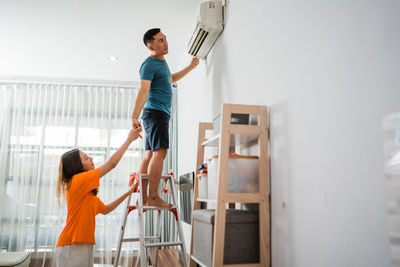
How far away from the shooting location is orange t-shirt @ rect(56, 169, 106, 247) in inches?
85.5

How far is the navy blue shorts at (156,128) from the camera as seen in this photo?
2455mm

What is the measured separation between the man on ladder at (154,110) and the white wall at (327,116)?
86cm

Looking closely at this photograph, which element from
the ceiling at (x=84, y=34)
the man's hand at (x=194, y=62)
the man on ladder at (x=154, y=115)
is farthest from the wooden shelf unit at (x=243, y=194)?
the ceiling at (x=84, y=34)

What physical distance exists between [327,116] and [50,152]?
4.59 m

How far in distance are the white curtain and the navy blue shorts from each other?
97.1 inches

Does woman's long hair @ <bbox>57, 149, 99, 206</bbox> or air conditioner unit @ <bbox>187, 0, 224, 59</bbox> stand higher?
air conditioner unit @ <bbox>187, 0, 224, 59</bbox>

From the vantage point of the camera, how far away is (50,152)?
4895 mm

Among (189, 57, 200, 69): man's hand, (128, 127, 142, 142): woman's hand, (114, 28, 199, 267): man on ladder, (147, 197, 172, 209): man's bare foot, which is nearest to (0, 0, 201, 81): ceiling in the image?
(189, 57, 200, 69): man's hand

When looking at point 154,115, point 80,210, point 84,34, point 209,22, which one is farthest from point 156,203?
point 84,34

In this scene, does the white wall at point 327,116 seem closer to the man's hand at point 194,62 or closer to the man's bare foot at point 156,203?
the man's bare foot at point 156,203

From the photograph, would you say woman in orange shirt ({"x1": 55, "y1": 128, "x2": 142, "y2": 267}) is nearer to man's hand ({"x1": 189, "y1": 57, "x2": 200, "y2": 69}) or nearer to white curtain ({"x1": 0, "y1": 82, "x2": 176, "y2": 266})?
man's hand ({"x1": 189, "y1": 57, "x2": 200, "y2": 69})

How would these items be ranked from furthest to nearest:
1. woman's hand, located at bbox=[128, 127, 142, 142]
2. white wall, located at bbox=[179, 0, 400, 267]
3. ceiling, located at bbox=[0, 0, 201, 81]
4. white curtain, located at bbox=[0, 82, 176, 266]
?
white curtain, located at bbox=[0, 82, 176, 266], ceiling, located at bbox=[0, 0, 201, 81], woman's hand, located at bbox=[128, 127, 142, 142], white wall, located at bbox=[179, 0, 400, 267]

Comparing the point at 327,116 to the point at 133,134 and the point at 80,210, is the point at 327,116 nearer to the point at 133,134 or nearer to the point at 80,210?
the point at 133,134

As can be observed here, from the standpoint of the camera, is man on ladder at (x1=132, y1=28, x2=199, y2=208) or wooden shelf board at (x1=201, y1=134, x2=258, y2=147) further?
man on ladder at (x1=132, y1=28, x2=199, y2=208)
